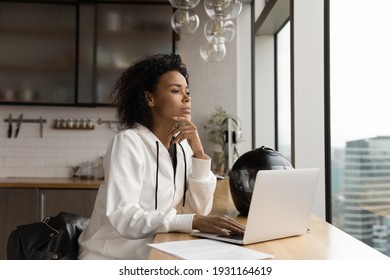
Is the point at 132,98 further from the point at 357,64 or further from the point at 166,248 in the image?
the point at 357,64

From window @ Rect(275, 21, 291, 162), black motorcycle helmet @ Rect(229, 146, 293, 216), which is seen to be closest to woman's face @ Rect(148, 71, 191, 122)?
black motorcycle helmet @ Rect(229, 146, 293, 216)

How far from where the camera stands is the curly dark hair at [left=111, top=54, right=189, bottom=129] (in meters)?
2.01

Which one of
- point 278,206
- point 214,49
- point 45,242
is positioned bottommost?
point 45,242

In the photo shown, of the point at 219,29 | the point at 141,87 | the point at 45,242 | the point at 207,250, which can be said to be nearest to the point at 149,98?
the point at 141,87

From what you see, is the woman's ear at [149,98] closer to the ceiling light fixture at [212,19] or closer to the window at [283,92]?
the ceiling light fixture at [212,19]

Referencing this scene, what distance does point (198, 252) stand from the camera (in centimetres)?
133

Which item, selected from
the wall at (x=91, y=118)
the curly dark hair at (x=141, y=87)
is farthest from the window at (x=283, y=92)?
the curly dark hair at (x=141, y=87)

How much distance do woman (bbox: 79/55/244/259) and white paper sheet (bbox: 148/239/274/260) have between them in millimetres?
113

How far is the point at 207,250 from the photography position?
1.36 m

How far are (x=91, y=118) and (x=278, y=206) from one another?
3726mm

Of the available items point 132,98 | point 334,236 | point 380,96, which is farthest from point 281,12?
point 334,236

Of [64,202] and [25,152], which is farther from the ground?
[25,152]

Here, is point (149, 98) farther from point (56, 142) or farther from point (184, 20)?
point (56, 142)

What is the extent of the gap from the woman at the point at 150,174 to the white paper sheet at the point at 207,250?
0.37ft
